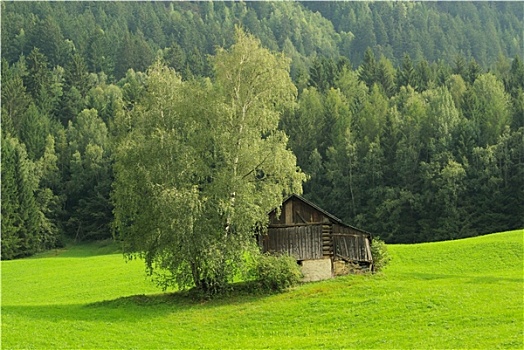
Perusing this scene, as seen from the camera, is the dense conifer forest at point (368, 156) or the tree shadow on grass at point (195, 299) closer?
the tree shadow on grass at point (195, 299)

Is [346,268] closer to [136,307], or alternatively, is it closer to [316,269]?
[316,269]

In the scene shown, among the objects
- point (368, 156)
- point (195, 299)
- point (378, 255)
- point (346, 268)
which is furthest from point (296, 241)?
point (368, 156)

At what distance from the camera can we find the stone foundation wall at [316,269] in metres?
48.0

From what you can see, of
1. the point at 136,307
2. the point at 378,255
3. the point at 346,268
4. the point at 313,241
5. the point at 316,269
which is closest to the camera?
the point at 136,307

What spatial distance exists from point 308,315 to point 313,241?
33.8 feet

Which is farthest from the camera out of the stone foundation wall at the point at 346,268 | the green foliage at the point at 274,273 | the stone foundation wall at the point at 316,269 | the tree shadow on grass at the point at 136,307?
the stone foundation wall at the point at 346,268

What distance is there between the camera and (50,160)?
363 feet

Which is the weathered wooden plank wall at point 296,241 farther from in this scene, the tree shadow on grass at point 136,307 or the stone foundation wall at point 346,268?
the tree shadow on grass at point 136,307

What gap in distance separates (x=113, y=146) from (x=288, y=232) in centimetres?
1340

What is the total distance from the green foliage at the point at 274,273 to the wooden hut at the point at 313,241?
2668 mm

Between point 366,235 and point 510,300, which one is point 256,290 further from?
point 510,300

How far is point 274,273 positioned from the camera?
4472cm

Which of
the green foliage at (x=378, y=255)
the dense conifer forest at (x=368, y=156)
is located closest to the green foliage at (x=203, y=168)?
the green foliage at (x=378, y=255)

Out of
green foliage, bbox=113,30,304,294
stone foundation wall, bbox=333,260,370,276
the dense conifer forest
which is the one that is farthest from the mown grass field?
the dense conifer forest
